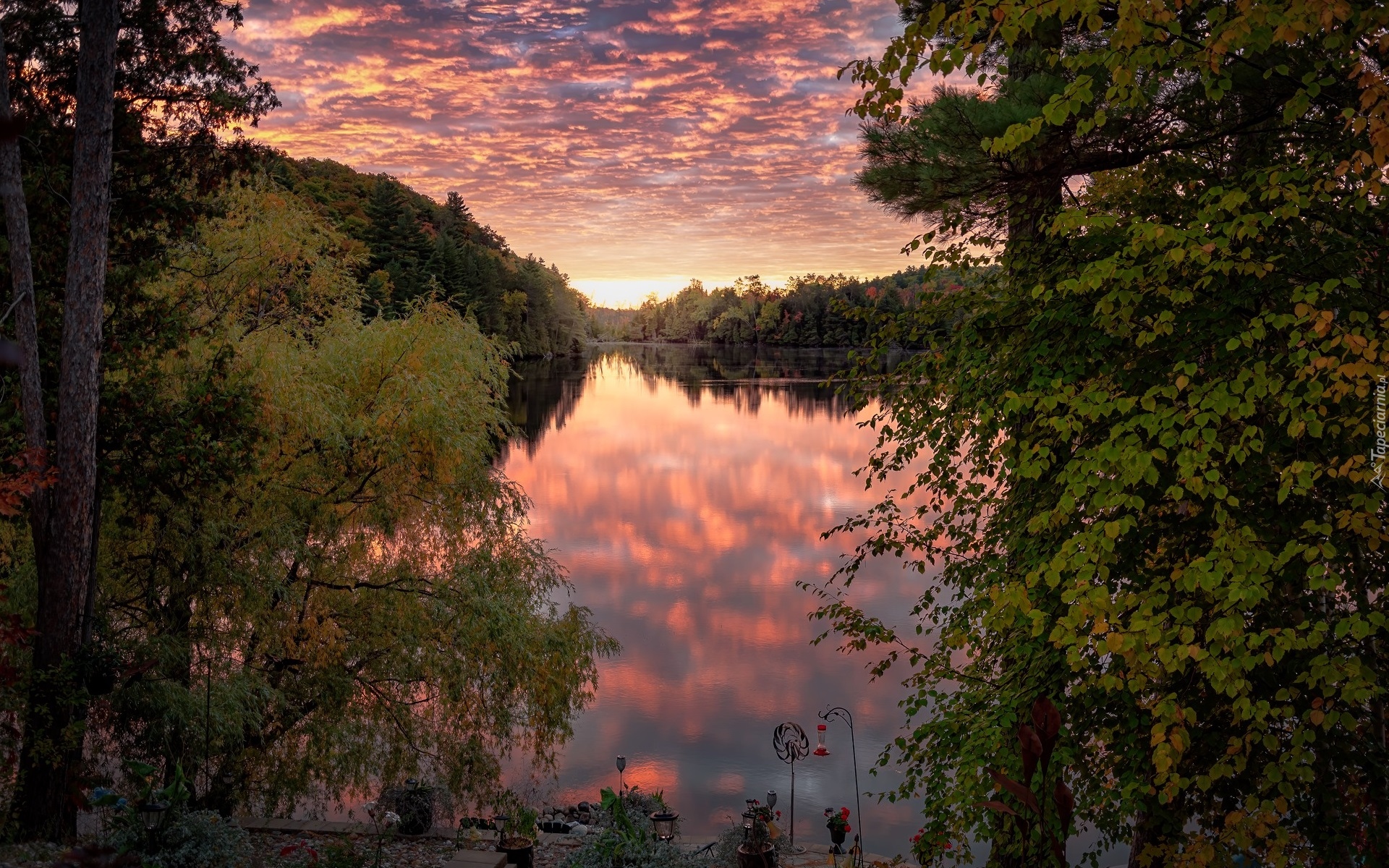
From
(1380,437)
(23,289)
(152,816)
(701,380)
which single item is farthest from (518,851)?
(701,380)

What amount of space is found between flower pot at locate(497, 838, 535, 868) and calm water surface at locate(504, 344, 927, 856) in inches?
364

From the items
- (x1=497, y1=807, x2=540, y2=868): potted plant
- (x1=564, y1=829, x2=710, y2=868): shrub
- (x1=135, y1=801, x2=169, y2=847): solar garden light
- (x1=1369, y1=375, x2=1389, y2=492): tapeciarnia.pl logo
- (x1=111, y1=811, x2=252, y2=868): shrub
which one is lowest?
(x1=497, y1=807, x2=540, y2=868): potted plant

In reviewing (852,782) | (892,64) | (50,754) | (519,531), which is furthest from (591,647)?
(892,64)

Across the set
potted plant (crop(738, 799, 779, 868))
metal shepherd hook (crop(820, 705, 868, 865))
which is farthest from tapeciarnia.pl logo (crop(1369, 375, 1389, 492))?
potted plant (crop(738, 799, 779, 868))

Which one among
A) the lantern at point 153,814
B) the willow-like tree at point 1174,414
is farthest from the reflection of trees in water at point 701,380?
the lantern at point 153,814

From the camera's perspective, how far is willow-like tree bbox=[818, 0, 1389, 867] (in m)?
4.95

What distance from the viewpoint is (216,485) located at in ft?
38.3

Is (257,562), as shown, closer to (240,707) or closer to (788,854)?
(240,707)

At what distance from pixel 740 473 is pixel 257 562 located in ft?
124

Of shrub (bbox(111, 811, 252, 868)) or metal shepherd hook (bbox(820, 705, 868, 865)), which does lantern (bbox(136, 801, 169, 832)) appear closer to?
shrub (bbox(111, 811, 252, 868))

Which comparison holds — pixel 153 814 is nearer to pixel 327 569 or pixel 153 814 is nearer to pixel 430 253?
pixel 327 569

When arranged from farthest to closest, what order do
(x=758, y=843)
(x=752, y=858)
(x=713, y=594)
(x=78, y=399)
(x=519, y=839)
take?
(x=713, y=594)
(x=758, y=843)
(x=752, y=858)
(x=519, y=839)
(x=78, y=399)

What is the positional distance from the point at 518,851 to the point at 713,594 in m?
22.7

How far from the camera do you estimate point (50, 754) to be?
9.32 metres
